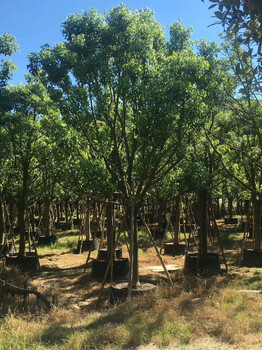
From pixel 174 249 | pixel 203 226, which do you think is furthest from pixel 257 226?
pixel 174 249

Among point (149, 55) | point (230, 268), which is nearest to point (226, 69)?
point (149, 55)

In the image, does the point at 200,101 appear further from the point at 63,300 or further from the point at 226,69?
the point at 63,300

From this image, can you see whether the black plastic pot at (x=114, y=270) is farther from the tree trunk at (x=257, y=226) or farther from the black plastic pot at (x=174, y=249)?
the tree trunk at (x=257, y=226)

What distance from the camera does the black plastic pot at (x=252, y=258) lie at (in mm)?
12672

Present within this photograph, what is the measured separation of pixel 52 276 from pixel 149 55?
8.75m

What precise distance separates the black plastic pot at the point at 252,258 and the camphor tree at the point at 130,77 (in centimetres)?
544

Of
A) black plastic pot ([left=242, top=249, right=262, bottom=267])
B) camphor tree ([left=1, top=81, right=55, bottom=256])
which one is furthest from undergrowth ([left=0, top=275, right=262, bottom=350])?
camphor tree ([left=1, top=81, right=55, bottom=256])

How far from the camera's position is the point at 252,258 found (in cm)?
1280

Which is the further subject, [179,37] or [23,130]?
[23,130]

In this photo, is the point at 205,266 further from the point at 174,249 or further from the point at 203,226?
the point at 174,249

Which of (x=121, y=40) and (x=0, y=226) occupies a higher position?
(x=121, y=40)

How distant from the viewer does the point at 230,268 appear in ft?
41.2

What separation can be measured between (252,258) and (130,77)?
8.35m

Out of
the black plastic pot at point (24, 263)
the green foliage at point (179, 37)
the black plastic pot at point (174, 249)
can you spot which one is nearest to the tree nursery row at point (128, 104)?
the green foliage at point (179, 37)
